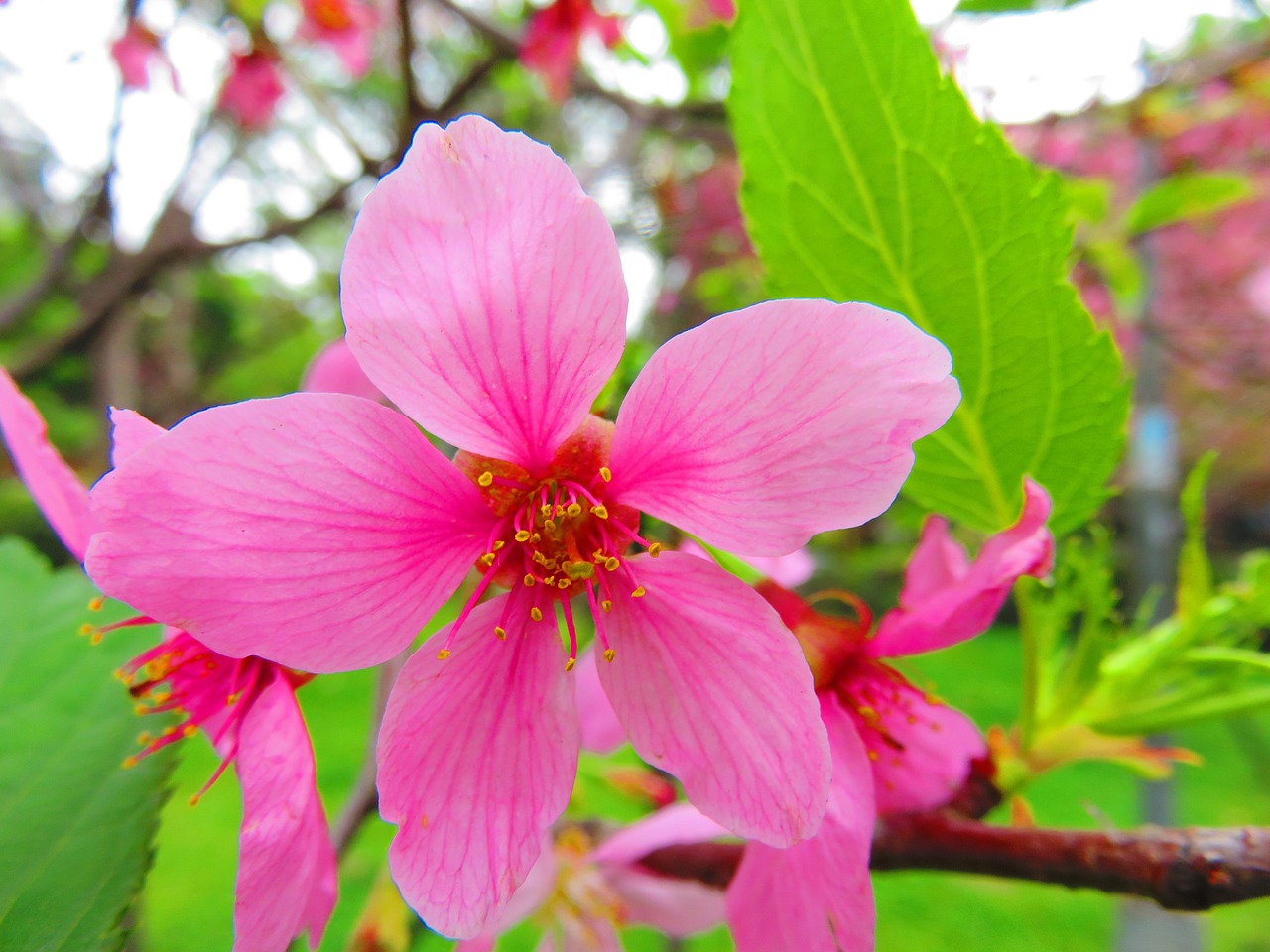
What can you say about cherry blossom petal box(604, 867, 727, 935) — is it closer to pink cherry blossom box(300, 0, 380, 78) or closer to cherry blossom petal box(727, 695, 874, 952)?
cherry blossom petal box(727, 695, 874, 952)

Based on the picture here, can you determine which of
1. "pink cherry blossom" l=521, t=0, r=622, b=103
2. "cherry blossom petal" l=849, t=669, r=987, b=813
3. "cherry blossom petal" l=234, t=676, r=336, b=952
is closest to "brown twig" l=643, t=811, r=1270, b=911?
"cherry blossom petal" l=849, t=669, r=987, b=813

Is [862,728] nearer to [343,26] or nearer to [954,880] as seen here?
[343,26]

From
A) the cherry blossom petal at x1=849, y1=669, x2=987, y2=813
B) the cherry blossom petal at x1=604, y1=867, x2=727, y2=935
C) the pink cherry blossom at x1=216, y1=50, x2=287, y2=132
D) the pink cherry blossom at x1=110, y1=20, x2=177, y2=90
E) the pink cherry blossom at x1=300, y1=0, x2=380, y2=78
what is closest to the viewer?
the cherry blossom petal at x1=849, y1=669, x2=987, y2=813

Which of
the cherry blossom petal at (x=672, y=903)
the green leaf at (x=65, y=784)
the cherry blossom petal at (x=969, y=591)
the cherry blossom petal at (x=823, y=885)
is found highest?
the green leaf at (x=65, y=784)

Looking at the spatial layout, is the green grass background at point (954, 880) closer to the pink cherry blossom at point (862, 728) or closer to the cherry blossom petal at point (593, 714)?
the cherry blossom petal at point (593, 714)

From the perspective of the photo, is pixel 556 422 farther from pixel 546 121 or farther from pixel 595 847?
pixel 546 121

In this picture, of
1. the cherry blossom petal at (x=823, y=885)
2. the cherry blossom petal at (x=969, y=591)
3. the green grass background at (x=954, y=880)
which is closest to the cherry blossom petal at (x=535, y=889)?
the cherry blossom petal at (x=823, y=885)

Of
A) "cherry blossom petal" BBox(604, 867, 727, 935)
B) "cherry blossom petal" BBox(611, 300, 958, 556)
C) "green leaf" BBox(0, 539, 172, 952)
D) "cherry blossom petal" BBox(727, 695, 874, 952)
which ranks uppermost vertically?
"cherry blossom petal" BBox(611, 300, 958, 556)
